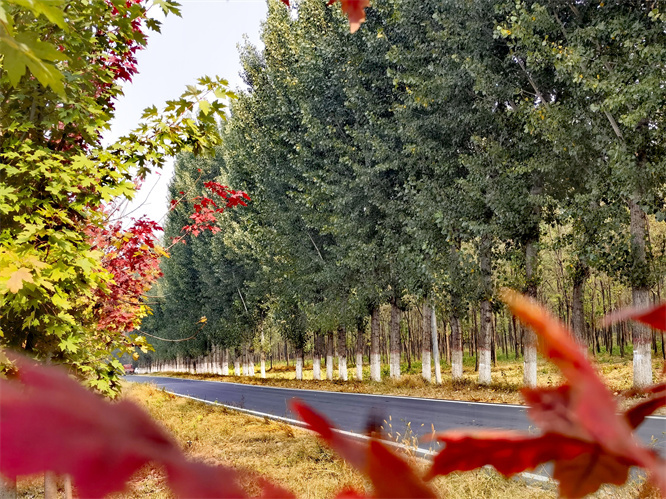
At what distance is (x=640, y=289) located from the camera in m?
10.9

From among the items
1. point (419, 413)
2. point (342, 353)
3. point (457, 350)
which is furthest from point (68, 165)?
point (342, 353)

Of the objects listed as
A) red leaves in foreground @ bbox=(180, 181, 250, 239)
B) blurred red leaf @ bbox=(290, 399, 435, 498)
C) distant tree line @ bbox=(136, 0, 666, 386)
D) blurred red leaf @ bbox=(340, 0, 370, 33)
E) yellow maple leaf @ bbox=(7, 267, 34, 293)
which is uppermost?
distant tree line @ bbox=(136, 0, 666, 386)

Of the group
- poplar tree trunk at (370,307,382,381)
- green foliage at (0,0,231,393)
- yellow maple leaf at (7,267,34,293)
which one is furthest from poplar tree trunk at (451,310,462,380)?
yellow maple leaf at (7,267,34,293)

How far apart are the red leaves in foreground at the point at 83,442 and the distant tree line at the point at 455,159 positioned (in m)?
5.15

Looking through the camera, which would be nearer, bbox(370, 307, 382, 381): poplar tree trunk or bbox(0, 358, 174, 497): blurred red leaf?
bbox(0, 358, 174, 497): blurred red leaf

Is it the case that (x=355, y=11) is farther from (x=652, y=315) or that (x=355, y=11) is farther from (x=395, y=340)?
(x=395, y=340)

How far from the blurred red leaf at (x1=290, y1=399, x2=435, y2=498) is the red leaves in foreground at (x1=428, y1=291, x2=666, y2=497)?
0.03 m

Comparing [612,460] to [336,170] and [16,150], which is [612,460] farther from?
[336,170]

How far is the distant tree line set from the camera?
1027 cm

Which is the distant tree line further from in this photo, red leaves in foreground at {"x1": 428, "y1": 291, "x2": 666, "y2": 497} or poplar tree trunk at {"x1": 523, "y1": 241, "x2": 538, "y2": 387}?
red leaves in foreground at {"x1": 428, "y1": 291, "x2": 666, "y2": 497}

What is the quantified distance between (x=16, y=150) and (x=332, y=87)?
14427mm

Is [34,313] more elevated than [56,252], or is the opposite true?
[56,252]

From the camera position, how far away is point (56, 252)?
2.97m

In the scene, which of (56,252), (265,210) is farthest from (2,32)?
(265,210)
